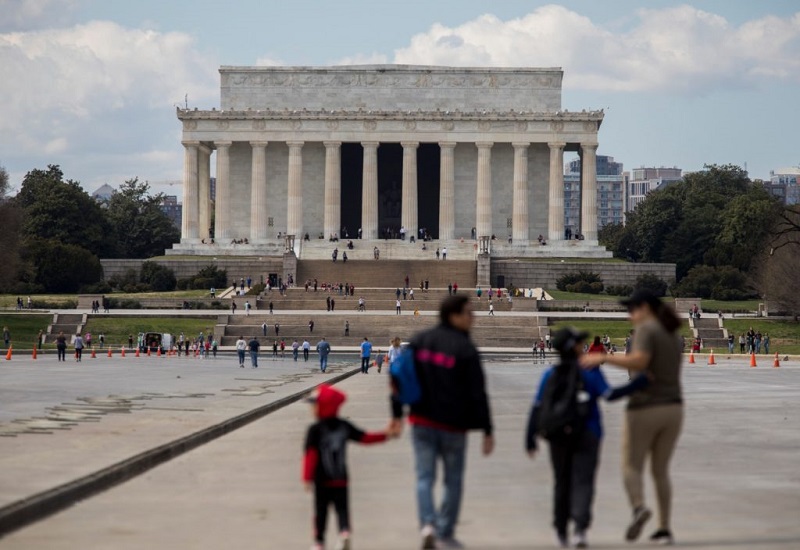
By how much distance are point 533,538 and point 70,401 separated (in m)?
22.6

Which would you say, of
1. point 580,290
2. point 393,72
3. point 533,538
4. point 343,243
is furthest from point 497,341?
point 533,538

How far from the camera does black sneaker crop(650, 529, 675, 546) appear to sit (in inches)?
560

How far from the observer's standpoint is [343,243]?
420ft

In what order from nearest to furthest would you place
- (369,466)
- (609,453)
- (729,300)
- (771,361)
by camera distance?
1. (369,466)
2. (609,453)
3. (771,361)
4. (729,300)

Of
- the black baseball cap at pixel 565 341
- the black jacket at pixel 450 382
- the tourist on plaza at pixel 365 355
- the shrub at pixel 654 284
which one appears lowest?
the tourist on plaza at pixel 365 355

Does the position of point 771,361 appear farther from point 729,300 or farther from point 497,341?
point 729,300

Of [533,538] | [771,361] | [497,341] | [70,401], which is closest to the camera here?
[533,538]

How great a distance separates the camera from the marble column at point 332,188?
133 meters

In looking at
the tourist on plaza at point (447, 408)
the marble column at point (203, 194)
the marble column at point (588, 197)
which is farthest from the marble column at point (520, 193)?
the tourist on plaza at point (447, 408)

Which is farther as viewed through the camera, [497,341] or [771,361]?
[497,341]

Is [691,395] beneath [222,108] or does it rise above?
beneath

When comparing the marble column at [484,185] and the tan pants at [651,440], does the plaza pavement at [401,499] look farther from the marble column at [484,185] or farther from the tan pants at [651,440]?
the marble column at [484,185]

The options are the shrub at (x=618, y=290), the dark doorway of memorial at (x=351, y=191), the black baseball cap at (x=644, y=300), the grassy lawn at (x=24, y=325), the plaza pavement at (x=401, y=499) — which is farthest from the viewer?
the dark doorway of memorial at (x=351, y=191)

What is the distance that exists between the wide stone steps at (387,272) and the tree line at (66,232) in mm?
17373
